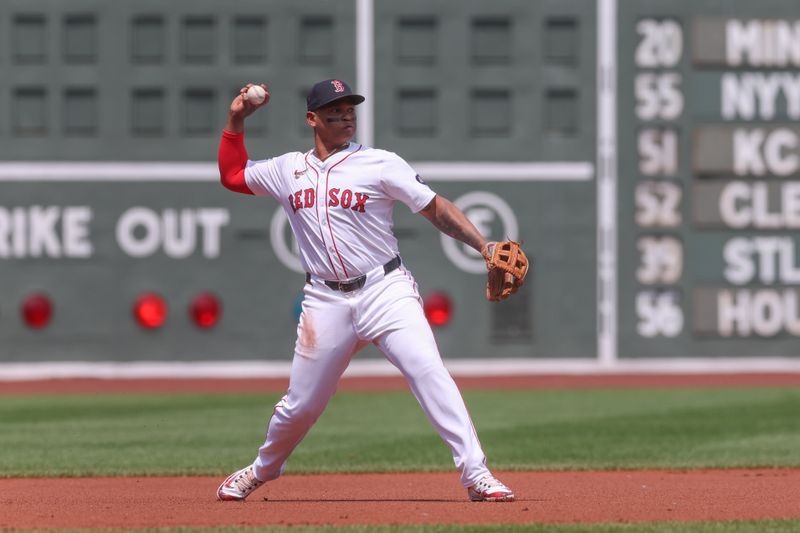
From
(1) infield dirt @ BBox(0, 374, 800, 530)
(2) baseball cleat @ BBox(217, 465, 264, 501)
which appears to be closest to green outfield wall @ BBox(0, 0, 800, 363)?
(1) infield dirt @ BBox(0, 374, 800, 530)

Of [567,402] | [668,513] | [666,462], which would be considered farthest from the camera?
[567,402]

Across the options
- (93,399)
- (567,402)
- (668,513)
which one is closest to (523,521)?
(668,513)

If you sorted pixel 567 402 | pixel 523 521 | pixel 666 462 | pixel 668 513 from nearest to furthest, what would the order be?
1. pixel 523 521
2. pixel 668 513
3. pixel 666 462
4. pixel 567 402

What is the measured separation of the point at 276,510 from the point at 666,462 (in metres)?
3.39

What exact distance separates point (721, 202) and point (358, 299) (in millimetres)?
10663

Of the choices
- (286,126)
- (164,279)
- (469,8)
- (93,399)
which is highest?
(469,8)

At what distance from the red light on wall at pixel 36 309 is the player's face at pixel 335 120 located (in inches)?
400

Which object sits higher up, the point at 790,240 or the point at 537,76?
the point at 537,76

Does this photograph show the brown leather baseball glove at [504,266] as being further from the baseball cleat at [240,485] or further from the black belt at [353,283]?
the baseball cleat at [240,485]

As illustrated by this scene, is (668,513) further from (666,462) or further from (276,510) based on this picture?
Result: (666,462)

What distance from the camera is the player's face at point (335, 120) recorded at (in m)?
6.47

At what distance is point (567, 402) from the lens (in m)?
14.0

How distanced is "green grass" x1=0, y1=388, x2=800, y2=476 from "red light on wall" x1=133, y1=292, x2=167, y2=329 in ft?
4.73

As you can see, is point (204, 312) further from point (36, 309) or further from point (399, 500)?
point (399, 500)
